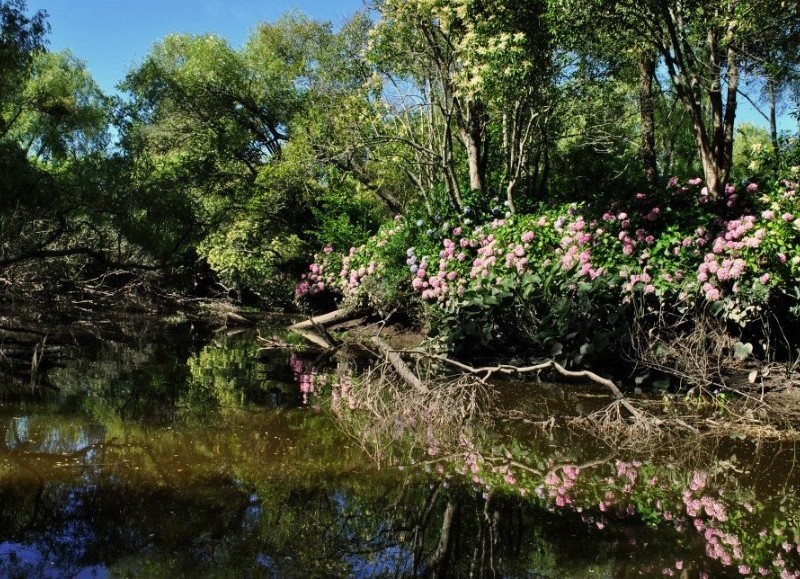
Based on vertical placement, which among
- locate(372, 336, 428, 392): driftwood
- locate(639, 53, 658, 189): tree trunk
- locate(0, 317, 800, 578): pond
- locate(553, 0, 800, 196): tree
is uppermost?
locate(639, 53, 658, 189): tree trunk

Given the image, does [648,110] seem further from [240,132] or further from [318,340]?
[240,132]

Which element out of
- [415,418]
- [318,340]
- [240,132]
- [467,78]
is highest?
[240,132]

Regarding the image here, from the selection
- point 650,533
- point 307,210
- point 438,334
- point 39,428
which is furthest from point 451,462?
point 307,210

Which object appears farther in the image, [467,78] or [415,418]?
[467,78]

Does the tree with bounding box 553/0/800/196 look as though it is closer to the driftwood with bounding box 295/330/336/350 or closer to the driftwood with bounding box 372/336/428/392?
the driftwood with bounding box 372/336/428/392

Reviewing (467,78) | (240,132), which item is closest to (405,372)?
(467,78)

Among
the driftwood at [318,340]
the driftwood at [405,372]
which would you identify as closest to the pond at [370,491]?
the driftwood at [405,372]

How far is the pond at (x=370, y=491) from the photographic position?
3.66 meters

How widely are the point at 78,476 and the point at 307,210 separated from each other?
18.1 metres

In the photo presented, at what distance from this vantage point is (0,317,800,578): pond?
366cm

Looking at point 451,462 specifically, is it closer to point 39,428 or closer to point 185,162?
point 39,428

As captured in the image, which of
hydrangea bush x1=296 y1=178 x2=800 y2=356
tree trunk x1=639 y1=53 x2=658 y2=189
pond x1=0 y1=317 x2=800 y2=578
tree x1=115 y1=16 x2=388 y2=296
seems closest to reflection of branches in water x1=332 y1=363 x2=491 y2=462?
pond x1=0 y1=317 x2=800 y2=578

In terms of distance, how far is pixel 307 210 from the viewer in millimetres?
22406

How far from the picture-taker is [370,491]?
475cm
